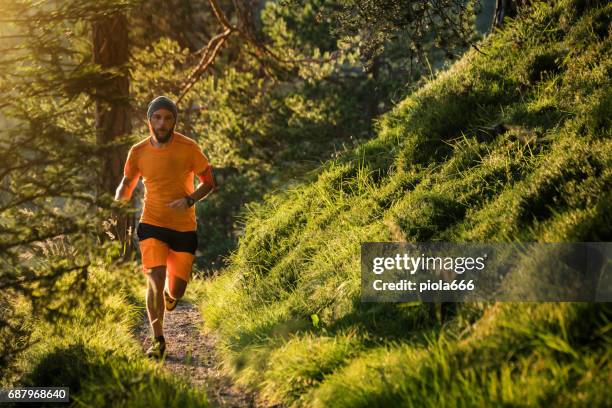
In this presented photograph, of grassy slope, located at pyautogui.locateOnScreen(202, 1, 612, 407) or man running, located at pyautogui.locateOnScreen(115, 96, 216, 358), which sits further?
man running, located at pyautogui.locateOnScreen(115, 96, 216, 358)

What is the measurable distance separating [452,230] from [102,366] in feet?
9.94

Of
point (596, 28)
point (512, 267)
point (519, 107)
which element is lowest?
point (512, 267)

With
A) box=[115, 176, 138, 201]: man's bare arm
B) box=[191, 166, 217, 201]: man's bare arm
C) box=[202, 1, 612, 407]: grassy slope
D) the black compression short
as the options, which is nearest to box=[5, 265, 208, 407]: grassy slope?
box=[202, 1, 612, 407]: grassy slope

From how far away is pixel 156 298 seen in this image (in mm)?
6613

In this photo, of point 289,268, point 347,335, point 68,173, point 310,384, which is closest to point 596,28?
A: point 289,268

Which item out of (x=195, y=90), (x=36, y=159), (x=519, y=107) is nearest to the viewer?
(x=36, y=159)

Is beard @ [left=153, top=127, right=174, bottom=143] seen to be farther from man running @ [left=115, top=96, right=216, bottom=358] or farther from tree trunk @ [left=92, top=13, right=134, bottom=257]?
tree trunk @ [left=92, top=13, right=134, bottom=257]

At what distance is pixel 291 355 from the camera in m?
5.17

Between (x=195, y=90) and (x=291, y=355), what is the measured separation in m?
14.0

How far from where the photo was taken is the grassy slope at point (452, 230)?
3.75 meters

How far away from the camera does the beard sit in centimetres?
673

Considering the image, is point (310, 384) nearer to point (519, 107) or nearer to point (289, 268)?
point (289, 268)

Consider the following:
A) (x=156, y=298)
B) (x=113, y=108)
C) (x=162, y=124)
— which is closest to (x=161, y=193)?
(x=162, y=124)

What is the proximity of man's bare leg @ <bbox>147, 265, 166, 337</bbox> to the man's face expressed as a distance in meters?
1.27
